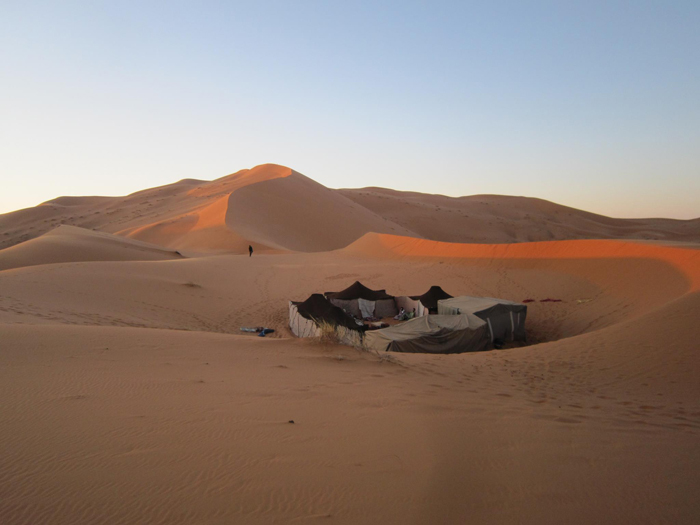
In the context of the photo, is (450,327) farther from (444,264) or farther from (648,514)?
(444,264)

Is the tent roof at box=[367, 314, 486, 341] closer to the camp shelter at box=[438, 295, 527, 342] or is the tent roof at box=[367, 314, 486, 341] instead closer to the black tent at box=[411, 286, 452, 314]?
the camp shelter at box=[438, 295, 527, 342]

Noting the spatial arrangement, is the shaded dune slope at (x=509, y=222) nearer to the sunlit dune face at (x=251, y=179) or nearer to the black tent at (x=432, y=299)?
the sunlit dune face at (x=251, y=179)

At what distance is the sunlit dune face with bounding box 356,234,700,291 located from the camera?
1557cm

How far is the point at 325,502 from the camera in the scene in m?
3.16

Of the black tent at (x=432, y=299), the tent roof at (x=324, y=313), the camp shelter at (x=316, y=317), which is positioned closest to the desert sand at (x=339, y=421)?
the camp shelter at (x=316, y=317)

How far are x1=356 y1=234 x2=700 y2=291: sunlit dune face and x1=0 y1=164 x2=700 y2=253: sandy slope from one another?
11540 mm

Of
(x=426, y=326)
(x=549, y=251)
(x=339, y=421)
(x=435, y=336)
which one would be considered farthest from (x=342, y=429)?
(x=549, y=251)

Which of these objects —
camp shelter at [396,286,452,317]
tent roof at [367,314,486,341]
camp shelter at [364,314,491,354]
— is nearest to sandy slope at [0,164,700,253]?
camp shelter at [396,286,452,317]

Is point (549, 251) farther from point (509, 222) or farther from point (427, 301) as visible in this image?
point (509, 222)

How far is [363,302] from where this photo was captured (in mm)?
18234

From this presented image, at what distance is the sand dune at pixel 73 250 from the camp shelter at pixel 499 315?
23848mm

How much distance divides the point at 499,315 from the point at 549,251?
9460 millimetres

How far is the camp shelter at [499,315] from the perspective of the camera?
13.8m

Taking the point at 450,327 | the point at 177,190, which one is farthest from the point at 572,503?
the point at 177,190
